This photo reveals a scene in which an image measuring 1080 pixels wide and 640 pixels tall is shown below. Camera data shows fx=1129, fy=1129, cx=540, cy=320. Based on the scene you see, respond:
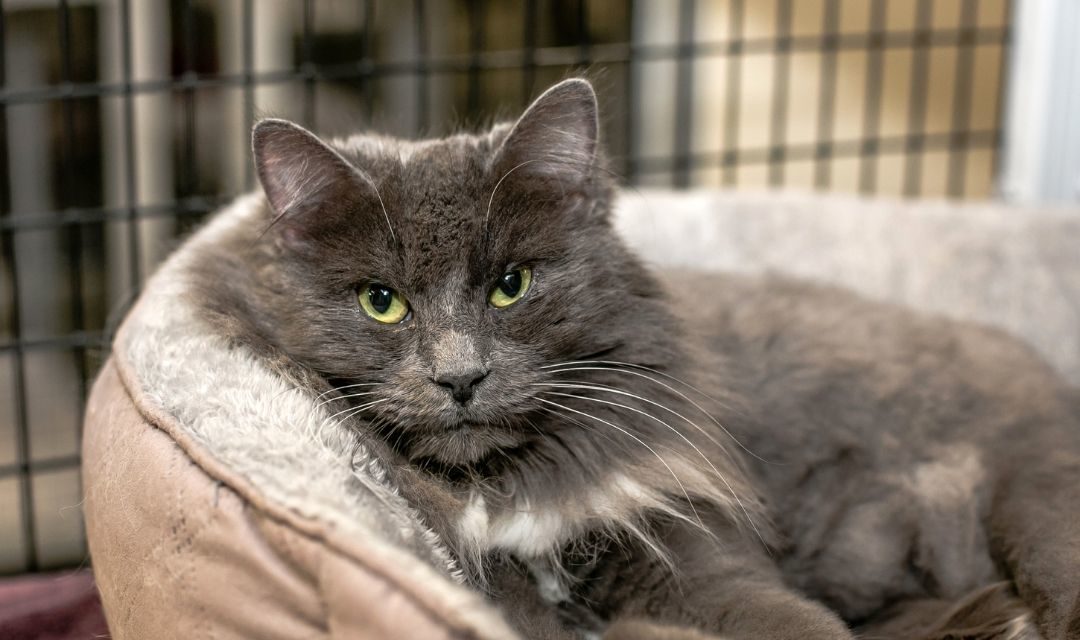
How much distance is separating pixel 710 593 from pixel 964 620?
0.43 meters

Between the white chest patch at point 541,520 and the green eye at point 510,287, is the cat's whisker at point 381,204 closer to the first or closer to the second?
the green eye at point 510,287

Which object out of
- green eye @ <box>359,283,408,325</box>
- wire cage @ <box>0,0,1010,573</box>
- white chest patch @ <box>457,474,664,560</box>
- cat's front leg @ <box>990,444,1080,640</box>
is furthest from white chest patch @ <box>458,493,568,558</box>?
wire cage @ <box>0,0,1010,573</box>

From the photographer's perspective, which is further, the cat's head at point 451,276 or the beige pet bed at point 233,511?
the cat's head at point 451,276

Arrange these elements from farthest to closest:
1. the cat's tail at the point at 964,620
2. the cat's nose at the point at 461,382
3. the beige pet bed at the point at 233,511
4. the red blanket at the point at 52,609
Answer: the red blanket at the point at 52,609, the cat's tail at the point at 964,620, the cat's nose at the point at 461,382, the beige pet bed at the point at 233,511

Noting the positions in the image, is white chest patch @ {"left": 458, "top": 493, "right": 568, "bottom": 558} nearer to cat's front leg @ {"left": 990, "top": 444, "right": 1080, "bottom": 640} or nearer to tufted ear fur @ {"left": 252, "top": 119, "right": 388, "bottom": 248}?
tufted ear fur @ {"left": 252, "top": 119, "right": 388, "bottom": 248}

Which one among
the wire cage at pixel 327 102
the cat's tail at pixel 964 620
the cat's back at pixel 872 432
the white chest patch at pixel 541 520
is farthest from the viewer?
the wire cage at pixel 327 102

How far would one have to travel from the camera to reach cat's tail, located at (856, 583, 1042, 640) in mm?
1585

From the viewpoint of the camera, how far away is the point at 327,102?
12.0ft

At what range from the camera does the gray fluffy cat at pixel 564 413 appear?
1.44 m

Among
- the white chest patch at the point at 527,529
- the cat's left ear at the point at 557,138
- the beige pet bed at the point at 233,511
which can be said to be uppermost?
the cat's left ear at the point at 557,138

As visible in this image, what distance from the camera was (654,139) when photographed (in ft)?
13.0

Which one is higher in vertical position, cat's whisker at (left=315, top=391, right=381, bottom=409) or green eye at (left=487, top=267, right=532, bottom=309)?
green eye at (left=487, top=267, right=532, bottom=309)

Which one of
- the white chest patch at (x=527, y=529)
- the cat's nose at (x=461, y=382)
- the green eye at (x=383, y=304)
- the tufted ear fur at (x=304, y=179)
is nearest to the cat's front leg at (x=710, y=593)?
the white chest patch at (x=527, y=529)

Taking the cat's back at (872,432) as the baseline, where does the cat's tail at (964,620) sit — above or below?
below
